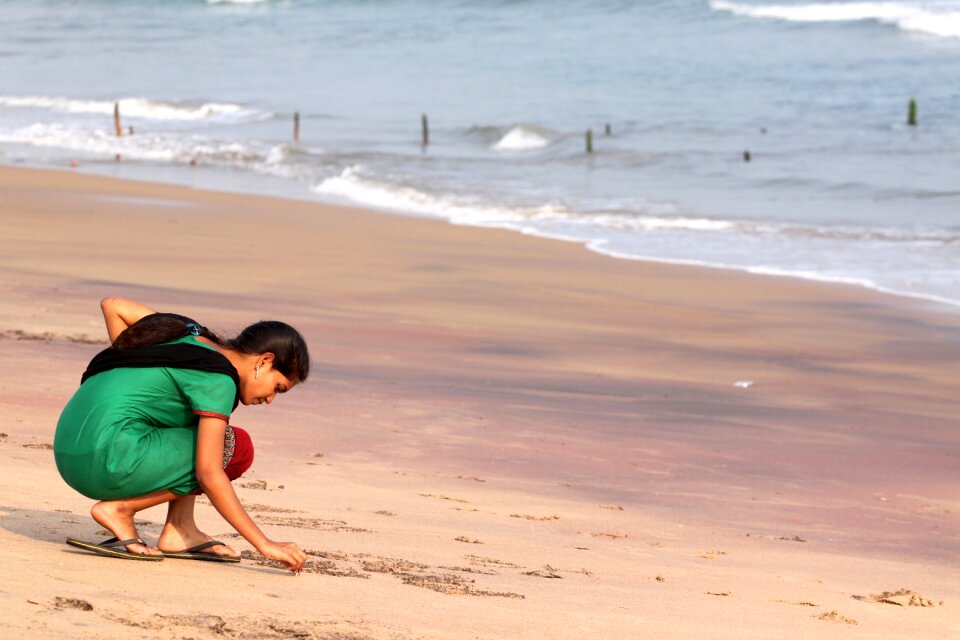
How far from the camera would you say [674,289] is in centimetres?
1406

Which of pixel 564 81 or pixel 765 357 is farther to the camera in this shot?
pixel 564 81

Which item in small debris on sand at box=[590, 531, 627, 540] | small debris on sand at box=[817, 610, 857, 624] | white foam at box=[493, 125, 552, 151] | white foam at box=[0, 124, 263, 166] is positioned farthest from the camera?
white foam at box=[493, 125, 552, 151]

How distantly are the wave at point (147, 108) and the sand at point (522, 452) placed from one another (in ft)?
90.5

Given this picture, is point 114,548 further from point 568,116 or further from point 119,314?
point 568,116

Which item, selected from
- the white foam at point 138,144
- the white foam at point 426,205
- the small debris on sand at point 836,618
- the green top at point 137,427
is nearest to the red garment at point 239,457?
the green top at point 137,427

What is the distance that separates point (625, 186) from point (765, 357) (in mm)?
15925

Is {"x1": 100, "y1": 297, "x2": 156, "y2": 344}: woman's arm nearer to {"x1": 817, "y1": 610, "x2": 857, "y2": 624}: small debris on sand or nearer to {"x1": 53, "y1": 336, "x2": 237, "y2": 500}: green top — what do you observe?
{"x1": 53, "y1": 336, "x2": 237, "y2": 500}: green top

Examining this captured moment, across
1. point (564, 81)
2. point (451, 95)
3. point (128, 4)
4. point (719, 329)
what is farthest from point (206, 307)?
point (128, 4)

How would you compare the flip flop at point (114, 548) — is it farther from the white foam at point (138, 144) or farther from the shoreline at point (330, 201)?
the white foam at point (138, 144)

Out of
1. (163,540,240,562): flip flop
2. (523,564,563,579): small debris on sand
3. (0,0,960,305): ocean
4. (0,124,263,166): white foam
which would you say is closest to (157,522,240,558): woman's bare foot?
(163,540,240,562): flip flop

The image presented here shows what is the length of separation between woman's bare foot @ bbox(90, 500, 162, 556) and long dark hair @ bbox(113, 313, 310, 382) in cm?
45

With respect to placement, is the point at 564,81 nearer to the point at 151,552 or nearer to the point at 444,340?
the point at 444,340

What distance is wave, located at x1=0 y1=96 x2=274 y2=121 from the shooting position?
42312mm

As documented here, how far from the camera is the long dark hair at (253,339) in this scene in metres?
3.63
